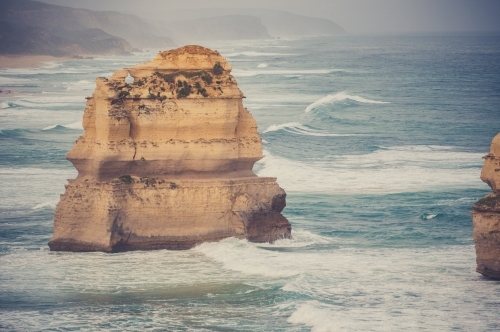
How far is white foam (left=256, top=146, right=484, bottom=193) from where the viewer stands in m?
49.0

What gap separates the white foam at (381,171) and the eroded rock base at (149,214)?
12.8 meters

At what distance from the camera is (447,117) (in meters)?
79.6

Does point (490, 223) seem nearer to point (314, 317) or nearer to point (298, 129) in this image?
point (314, 317)

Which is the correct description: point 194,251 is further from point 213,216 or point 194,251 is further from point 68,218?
point 68,218

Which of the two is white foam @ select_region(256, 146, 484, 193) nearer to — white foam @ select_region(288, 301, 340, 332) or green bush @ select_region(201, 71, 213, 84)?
green bush @ select_region(201, 71, 213, 84)

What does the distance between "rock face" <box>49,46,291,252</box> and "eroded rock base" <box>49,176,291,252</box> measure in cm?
3

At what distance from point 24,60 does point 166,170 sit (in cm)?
14774

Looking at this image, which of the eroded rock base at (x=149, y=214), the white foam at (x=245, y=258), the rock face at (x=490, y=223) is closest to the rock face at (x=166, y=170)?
the eroded rock base at (x=149, y=214)

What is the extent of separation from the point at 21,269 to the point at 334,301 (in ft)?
29.6

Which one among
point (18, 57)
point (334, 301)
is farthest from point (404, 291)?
point (18, 57)

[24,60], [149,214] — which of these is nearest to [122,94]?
[149,214]

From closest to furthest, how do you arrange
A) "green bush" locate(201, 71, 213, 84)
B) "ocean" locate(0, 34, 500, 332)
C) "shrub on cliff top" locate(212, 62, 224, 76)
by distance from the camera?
1. "ocean" locate(0, 34, 500, 332)
2. "green bush" locate(201, 71, 213, 84)
3. "shrub on cliff top" locate(212, 62, 224, 76)

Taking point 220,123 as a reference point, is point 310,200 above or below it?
below

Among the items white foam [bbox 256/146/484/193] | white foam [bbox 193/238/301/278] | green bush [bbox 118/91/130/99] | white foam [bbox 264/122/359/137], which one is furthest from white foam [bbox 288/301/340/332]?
white foam [bbox 264/122/359/137]
